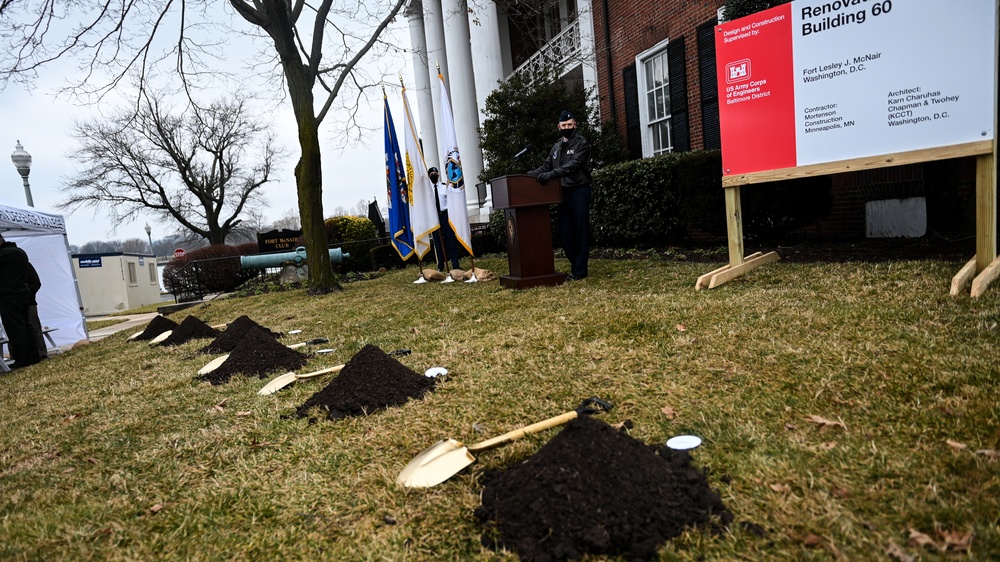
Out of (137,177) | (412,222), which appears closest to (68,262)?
(412,222)

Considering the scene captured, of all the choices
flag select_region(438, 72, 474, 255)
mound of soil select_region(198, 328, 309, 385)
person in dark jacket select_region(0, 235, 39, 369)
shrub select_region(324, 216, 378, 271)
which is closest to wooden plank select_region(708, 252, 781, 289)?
mound of soil select_region(198, 328, 309, 385)

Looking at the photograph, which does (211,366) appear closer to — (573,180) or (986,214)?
(573,180)

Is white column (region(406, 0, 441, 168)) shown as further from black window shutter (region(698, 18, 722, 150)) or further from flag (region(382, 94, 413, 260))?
black window shutter (region(698, 18, 722, 150))

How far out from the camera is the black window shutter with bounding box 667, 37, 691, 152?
39.5ft

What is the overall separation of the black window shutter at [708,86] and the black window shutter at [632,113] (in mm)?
2223

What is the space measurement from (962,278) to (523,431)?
3732 millimetres

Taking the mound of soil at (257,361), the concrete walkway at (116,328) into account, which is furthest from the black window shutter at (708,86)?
the concrete walkway at (116,328)

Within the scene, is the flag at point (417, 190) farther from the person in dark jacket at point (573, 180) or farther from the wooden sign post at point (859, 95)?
the wooden sign post at point (859, 95)

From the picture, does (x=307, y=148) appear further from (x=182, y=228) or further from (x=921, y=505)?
(x=182, y=228)

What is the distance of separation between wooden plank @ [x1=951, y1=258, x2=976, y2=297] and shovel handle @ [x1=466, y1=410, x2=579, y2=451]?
323 cm

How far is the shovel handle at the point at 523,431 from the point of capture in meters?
2.52

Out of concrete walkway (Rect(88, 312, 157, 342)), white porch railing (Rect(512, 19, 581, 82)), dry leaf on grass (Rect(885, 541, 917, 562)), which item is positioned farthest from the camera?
white porch railing (Rect(512, 19, 581, 82))

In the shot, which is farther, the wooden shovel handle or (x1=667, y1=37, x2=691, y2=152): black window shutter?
(x1=667, y1=37, x2=691, y2=152): black window shutter

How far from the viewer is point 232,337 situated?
632 centimetres
